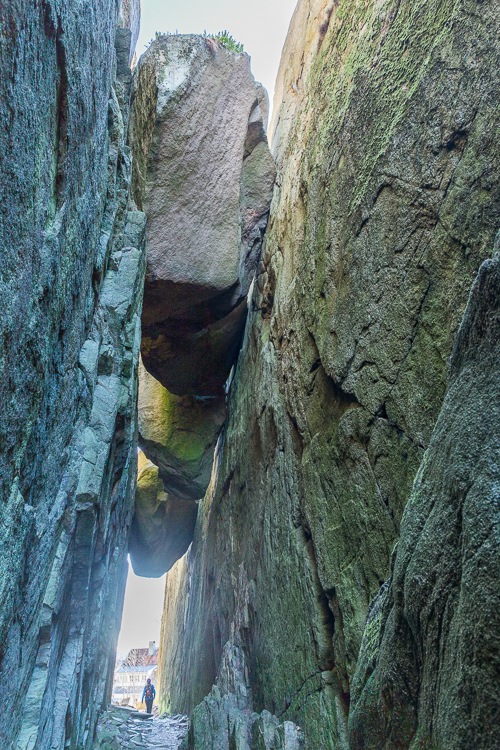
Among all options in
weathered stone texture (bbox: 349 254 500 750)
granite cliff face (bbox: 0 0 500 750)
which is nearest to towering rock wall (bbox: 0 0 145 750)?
granite cliff face (bbox: 0 0 500 750)

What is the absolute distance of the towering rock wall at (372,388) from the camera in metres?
1.71

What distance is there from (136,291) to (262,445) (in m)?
2.60

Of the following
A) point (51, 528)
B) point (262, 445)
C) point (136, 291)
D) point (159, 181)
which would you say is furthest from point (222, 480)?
point (51, 528)

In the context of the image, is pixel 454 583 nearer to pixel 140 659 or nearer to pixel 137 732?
pixel 137 732

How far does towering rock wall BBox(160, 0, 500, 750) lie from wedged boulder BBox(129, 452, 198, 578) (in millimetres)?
5845

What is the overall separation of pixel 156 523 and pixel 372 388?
10.1m

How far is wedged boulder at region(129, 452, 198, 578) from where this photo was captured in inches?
475

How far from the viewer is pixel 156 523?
1234 cm

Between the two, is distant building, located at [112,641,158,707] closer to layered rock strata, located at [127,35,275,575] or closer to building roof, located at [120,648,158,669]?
building roof, located at [120,648,158,669]

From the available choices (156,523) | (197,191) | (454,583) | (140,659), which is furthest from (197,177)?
(140,659)

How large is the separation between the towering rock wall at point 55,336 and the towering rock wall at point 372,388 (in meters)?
1.79

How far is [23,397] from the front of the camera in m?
2.30

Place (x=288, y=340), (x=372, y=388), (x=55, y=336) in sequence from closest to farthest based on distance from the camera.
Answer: (x=55, y=336), (x=372, y=388), (x=288, y=340)

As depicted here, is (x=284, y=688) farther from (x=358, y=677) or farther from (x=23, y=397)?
(x=23, y=397)
